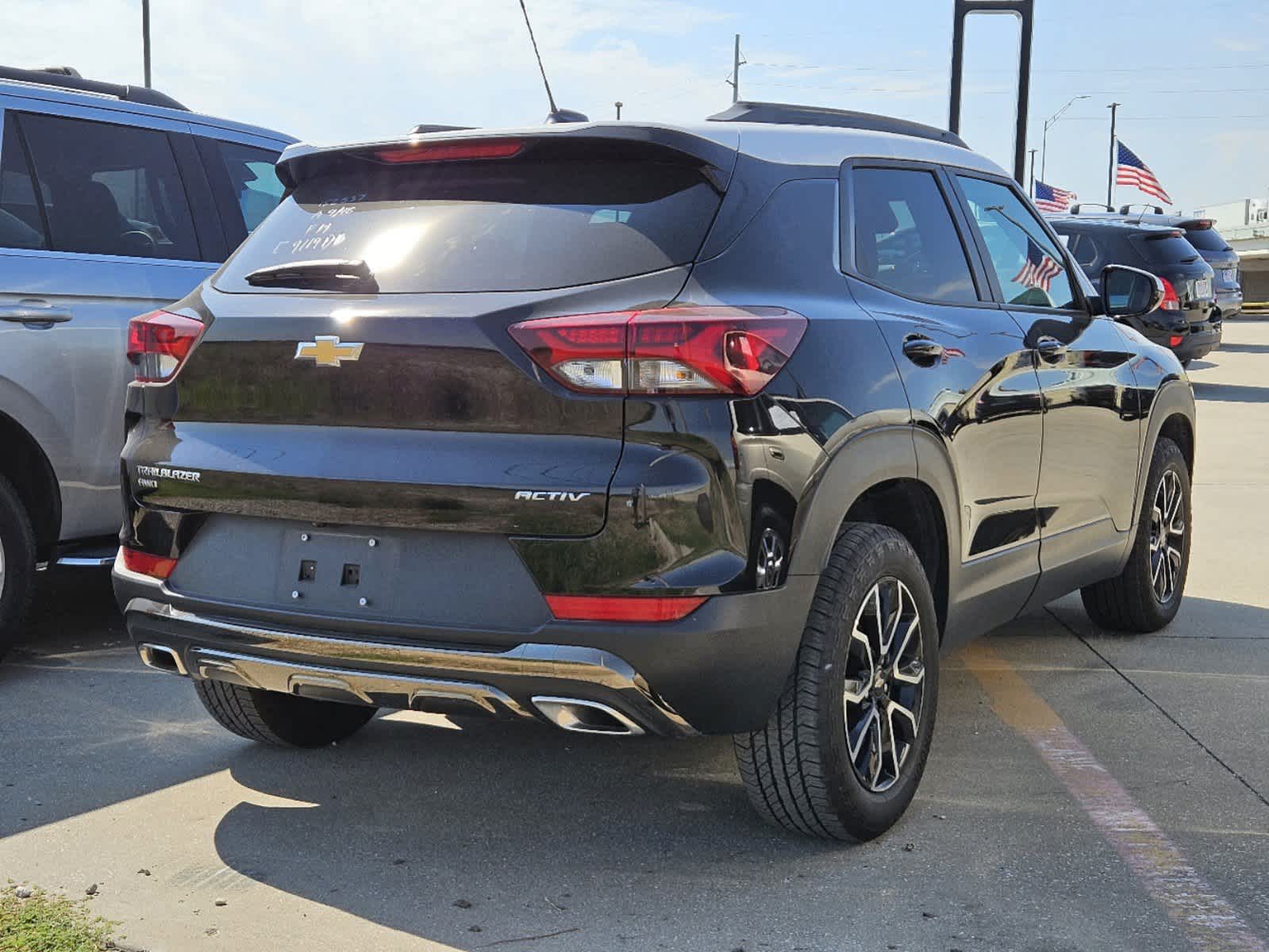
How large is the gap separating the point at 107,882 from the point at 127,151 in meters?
3.14

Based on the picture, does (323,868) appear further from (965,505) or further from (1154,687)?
(1154,687)

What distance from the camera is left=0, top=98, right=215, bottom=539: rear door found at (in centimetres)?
518

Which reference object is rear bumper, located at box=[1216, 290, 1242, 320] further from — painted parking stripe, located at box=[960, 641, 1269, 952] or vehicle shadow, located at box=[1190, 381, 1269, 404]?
painted parking stripe, located at box=[960, 641, 1269, 952]

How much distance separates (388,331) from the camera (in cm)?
335

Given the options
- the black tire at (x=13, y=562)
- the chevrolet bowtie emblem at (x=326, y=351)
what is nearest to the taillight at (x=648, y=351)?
the chevrolet bowtie emblem at (x=326, y=351)

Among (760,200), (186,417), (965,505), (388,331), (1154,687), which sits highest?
(760,200)

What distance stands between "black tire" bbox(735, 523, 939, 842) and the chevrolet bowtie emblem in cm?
115

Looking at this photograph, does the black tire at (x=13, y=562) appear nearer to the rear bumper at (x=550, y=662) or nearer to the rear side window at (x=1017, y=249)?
the rear bumper at (x=550, y=662)

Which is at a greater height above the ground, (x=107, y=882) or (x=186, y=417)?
(x=186, y=417)

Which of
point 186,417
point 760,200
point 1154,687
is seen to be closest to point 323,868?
point 186,417

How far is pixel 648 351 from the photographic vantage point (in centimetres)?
318

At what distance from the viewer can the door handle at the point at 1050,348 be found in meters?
4.72

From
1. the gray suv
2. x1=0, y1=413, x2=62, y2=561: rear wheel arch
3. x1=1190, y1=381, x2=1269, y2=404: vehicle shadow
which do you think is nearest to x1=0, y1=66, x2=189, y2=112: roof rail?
the gray suv

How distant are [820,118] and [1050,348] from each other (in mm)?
1069
